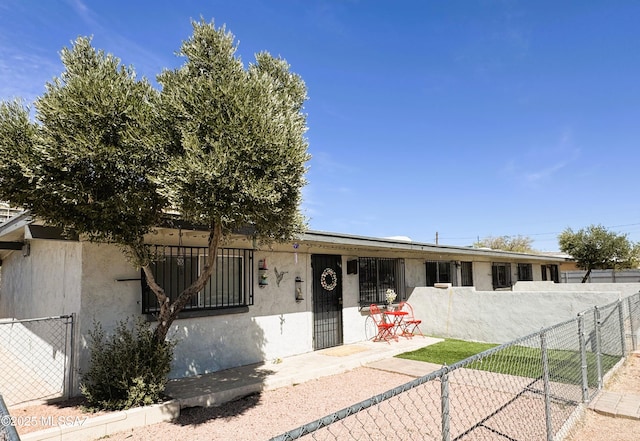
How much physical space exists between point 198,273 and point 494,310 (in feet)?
25.7

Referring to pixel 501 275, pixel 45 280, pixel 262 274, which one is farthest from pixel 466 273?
pixel 45 280

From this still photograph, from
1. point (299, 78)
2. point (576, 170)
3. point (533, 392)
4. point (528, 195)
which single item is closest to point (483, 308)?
point (533, 392)

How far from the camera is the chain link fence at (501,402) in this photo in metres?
3.94

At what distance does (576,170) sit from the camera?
21.0 meters

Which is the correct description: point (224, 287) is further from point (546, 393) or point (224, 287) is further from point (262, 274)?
point (546, 393)

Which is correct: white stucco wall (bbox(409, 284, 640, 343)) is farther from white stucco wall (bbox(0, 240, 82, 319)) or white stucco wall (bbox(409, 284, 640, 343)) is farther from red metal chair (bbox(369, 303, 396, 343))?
white stucco wall (bbox(0, 240, 82, 319))

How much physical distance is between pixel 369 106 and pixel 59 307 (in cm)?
1177

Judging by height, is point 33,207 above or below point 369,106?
below

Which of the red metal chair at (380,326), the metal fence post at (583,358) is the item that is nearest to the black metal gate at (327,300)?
the red metal chair at (380,326)

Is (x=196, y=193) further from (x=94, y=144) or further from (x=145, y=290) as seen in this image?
(x=145, y=290)

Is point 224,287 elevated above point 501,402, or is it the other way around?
point 224,287

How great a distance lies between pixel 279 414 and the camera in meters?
5.16

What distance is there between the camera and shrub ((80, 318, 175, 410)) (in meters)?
4.88

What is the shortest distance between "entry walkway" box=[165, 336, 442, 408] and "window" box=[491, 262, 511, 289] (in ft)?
29.8
